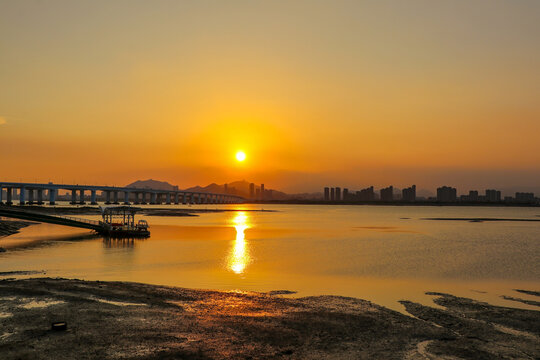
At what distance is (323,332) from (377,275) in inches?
749

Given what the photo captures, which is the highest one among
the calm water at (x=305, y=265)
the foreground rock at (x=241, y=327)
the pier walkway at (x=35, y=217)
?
the pier walkway at (x=35, y=217)

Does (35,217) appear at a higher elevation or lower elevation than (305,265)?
higher

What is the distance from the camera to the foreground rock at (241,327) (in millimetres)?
15484

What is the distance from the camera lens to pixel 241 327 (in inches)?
726

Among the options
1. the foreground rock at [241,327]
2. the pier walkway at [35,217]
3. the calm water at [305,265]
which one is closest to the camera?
the foreground rock at [241,327]

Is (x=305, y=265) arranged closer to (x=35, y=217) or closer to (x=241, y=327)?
(x=241, y=327)

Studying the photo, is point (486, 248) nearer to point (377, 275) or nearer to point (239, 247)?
point (377, 275)

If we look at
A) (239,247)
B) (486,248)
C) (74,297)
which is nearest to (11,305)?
(74,297)

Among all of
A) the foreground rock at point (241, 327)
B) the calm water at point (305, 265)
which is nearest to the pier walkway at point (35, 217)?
the calm water at point (305, 265)

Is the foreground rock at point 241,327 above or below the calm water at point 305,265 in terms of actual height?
above

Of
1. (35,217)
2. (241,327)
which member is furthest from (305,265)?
(35,217)

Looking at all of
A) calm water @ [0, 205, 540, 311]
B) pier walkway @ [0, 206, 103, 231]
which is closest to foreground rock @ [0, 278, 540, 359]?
calm water @ [0, 205, 540, 311]

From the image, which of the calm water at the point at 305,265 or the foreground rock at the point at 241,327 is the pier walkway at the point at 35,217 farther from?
the foreground rock at the point at 241,327

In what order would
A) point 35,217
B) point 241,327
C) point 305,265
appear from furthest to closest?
1. point 35,217
2. point 305,265
3. point 241,327
